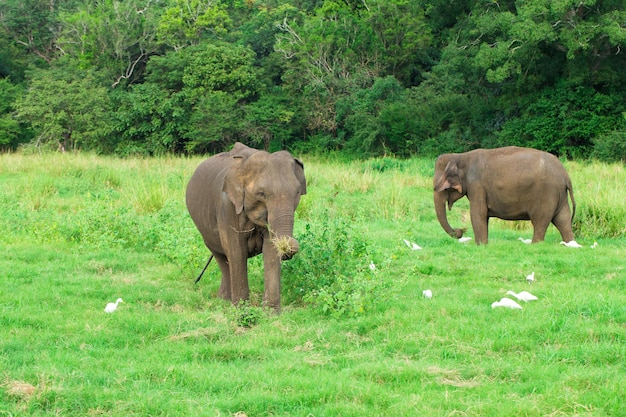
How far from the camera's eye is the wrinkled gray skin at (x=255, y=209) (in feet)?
23.8

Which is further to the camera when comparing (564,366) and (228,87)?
(228,87)

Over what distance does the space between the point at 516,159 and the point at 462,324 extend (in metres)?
5.71

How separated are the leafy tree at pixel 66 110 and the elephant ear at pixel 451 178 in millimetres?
28741

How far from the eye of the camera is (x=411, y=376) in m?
5.58

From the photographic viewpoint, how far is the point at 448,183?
41.8 feet

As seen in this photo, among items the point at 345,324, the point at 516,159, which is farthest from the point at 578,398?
the point at 516,159

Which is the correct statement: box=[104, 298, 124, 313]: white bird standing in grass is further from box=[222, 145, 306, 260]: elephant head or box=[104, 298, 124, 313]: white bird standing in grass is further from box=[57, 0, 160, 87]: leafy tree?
box=[57, 0, 160, 87]: leafy tree

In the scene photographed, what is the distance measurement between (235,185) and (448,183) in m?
6.03

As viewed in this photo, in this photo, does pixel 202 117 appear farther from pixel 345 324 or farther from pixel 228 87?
pixel 345 324

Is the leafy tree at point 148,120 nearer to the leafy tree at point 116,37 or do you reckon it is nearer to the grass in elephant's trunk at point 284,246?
the leafy tree at point 116,37

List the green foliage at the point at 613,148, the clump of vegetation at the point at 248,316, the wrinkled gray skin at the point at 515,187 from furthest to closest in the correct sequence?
the green foliage at the point at 613,148 < the wrinkled gray skin at the point at 515,187 < the clump of vegetation at the point at 248,316

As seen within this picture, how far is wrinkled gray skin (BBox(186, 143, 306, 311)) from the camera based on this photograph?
726 centimetres

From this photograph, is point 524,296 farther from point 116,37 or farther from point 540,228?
point 116,37

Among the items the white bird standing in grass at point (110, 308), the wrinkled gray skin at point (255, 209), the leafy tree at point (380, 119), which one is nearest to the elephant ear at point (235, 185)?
the wrinkled gray skin at point (255, 209)
